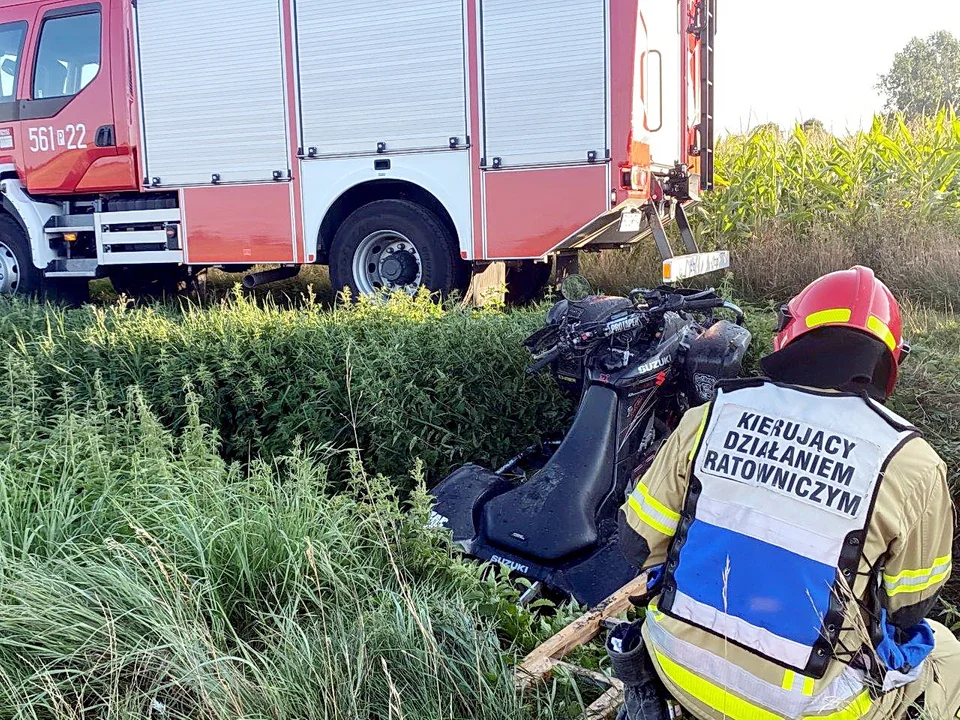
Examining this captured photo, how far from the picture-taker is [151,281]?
32.4ft

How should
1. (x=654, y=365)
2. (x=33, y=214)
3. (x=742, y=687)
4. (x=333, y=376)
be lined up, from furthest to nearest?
(x=33, y=214), (x=333, y=376), (x=654, y=365), (x=742, y=687)

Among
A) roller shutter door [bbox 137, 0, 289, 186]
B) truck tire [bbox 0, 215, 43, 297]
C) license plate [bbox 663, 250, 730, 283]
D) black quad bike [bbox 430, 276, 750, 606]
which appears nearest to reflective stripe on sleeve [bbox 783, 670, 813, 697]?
black quad bike [bbox 430, 276, 750, 606]

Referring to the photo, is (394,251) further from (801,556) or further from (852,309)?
(801,556)

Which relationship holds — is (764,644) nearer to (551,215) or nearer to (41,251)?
(551,215)

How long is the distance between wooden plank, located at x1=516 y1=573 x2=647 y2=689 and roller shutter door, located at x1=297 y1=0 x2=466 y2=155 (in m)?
4.64

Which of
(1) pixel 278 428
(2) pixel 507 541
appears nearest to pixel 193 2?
(1) pixel 278 428

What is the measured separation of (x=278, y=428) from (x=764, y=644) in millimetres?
3557

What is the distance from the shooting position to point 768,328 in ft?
15.9

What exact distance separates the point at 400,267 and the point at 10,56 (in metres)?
4.79

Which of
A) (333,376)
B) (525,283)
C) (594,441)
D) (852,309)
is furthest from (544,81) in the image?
(852,309)

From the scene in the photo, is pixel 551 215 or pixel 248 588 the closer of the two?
pixel 248 588

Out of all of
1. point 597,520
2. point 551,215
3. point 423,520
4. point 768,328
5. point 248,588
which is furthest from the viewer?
point 551,215

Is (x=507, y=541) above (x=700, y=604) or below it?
below

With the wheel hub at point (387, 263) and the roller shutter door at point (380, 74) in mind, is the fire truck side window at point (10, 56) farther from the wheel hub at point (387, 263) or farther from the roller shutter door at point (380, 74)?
the wheel hub at point (387, 263)
